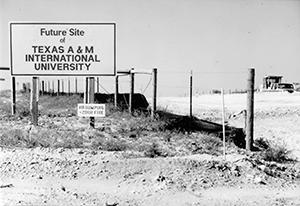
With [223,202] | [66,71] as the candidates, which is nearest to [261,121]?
[66,71]

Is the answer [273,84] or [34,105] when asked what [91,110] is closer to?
[34,105]

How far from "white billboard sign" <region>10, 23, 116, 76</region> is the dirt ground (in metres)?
2.16

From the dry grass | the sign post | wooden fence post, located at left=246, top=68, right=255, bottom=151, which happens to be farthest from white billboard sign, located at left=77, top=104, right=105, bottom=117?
wooden fence post, located at left=246, top=68, right=255, bottom=151

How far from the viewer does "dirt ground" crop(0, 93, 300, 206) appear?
634cm

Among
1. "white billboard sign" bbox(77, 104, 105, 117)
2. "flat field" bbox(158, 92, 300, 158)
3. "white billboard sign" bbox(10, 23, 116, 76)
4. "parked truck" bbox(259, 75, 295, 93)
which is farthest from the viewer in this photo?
"parked truck" bbox(259, 75, 295, 93)

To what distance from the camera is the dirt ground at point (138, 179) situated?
249 inches

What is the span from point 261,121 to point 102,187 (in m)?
11.8

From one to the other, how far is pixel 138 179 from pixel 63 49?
4.01 meters

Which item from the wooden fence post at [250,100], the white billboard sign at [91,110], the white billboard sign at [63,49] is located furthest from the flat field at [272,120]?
the white billboard sign at [91,110]

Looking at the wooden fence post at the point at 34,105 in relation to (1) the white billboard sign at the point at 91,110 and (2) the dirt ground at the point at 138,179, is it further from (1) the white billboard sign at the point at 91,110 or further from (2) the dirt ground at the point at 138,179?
(2) the dirt ground at the point at 138,179

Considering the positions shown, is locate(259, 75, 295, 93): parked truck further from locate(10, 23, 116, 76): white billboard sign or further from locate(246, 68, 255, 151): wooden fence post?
locate(10, 23, 116, 76): white billboard sign

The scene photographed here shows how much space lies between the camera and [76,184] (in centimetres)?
700

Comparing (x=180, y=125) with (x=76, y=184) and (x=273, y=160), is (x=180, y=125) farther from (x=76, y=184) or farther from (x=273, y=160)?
(x=76, y=184)

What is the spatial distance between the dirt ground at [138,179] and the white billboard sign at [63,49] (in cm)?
216
